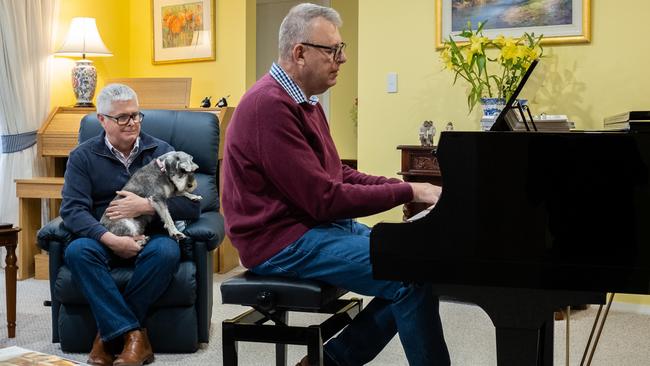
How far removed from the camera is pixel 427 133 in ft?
13.3

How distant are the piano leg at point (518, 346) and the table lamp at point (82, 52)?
13.2ft

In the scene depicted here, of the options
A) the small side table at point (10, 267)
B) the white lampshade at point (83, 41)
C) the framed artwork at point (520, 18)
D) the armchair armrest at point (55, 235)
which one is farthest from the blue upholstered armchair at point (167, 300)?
the white lampshade at point (83, 41)

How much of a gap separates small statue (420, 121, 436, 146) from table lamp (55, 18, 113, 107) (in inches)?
93.3

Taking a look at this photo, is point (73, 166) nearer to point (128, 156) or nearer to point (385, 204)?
point (128, 156)

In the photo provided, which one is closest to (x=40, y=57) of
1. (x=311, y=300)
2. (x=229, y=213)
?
(x=229, y=213)

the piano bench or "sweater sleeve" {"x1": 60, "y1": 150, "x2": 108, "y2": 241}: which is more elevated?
"sweater sleeve" {"x1": 60, "y1": 150, "x2": 108, "y2": 241}

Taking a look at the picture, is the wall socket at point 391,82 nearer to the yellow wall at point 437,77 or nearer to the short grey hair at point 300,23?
the yellow wall at point 437,77

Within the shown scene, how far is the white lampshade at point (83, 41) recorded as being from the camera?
16.6 ft

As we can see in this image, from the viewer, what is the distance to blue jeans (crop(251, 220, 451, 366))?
2.05 metres

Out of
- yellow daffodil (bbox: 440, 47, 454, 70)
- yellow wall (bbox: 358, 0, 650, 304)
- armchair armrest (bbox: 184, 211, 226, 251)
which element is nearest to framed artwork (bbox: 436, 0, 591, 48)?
yellow wall (bbox: 358, 0, 650, 304)

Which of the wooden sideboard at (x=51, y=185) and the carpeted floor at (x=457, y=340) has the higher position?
the wooden sideboard at (x=51, y=185)

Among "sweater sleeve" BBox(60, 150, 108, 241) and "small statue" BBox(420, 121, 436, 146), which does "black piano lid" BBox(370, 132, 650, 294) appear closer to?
"sweater sleeve" BBox(60, 150, 108, 241)

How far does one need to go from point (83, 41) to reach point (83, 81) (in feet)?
0.89

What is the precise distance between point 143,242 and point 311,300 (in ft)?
3.61
